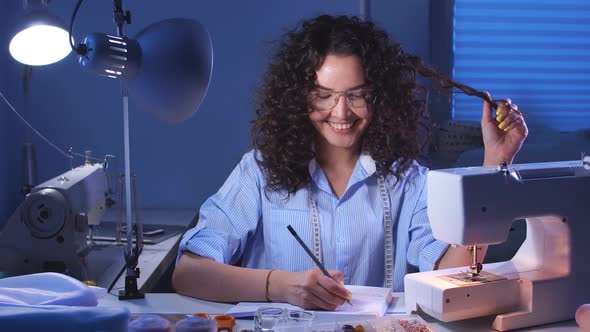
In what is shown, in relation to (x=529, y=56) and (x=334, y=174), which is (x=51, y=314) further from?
(x=529, y=56)

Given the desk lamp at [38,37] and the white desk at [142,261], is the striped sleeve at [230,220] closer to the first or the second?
the white desk at [142,261]

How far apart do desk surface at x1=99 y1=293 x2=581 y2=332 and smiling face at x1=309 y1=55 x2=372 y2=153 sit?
0.44 metres

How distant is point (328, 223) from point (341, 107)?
0.30 m

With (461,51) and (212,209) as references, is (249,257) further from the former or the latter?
(461,51)

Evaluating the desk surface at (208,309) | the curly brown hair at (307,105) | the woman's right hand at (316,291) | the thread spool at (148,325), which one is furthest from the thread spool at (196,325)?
the curly brown hair at (307,105)

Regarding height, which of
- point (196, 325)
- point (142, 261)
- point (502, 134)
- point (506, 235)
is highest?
point (502, 134)

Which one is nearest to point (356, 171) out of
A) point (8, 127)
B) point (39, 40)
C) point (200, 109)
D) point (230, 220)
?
point (230, 220)

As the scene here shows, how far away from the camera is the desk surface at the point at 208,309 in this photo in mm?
1239

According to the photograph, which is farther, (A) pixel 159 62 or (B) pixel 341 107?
(B) pixel 341 107

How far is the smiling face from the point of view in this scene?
65.8 inches

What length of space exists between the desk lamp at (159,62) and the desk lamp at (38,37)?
491mm

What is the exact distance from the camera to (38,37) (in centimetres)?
189

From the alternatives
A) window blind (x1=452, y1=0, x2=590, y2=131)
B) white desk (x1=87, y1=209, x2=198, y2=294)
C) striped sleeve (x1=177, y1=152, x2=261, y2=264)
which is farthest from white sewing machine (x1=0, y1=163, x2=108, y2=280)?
window blind (x1=452, y1=0, x2=590, y2=131)

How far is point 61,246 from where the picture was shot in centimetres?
180
